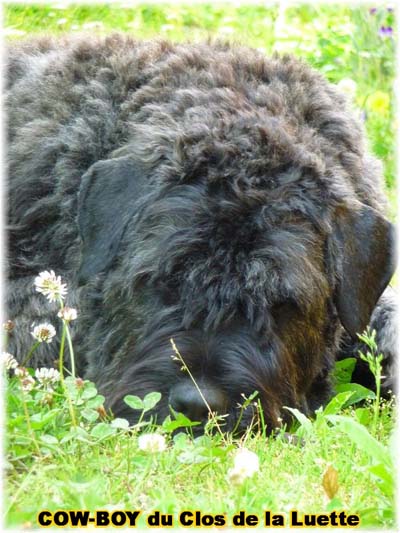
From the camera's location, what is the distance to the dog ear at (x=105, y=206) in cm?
521

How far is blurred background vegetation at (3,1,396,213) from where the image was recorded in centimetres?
941

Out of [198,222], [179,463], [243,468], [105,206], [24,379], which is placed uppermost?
[198,222]

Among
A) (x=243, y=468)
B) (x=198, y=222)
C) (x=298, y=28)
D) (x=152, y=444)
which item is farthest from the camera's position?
(x=298, y=28)

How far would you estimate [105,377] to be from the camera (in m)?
5.10

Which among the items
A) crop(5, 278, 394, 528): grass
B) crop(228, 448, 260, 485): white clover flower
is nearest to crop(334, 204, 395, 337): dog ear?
crop(5, 278, 394, 528): grass

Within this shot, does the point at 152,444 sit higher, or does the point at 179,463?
the point at 152,444

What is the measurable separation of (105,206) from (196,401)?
1292mm

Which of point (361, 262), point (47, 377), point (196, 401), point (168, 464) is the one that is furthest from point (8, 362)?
point (361, 262)

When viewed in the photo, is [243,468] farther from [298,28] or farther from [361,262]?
[298,28]

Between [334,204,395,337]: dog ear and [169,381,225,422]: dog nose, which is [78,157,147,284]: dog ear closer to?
[169,381,225,422]: dog nose

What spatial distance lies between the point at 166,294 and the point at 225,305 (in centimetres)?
32

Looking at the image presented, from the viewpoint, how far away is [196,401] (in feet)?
14.9

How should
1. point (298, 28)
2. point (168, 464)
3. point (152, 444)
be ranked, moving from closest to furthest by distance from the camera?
point (152, 444) → point (168, 464) → point (298, 28)

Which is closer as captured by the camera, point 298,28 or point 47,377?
point 47,377
